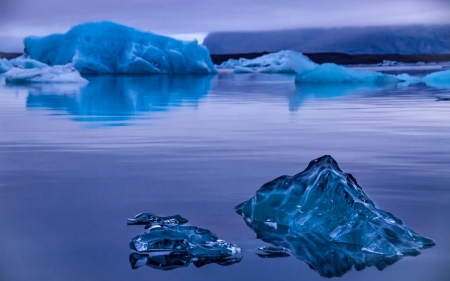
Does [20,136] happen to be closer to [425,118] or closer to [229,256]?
[229,256]

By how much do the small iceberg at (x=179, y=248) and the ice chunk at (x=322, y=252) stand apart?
0.53 ft

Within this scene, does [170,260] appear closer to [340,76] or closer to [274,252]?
[274,252]

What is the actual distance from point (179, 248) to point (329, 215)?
27.3 inches

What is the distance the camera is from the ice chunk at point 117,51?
24.9 metres

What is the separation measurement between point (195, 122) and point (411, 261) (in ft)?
15.4

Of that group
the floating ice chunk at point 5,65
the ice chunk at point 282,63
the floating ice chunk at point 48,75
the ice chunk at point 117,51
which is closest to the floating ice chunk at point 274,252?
the floating ice chunk at point 48,75

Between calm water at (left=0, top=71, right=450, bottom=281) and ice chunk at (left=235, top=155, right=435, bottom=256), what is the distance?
0.11 meters

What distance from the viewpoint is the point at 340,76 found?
18.6m

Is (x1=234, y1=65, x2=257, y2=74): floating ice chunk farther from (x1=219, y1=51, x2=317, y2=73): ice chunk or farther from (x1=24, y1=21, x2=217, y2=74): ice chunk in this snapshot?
(x1=24, y1=21, x2=217, y2=74): ice chunk

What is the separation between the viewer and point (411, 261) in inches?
85.9

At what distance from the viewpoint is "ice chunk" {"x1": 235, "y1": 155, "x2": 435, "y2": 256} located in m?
2.34

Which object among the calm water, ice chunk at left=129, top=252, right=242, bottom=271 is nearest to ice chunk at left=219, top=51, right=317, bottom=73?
the calm water

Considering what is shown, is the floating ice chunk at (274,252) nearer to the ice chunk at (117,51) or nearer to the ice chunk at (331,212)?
the ice chunk at (331,212)

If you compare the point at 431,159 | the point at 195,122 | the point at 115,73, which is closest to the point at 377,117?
the point at 195,122
